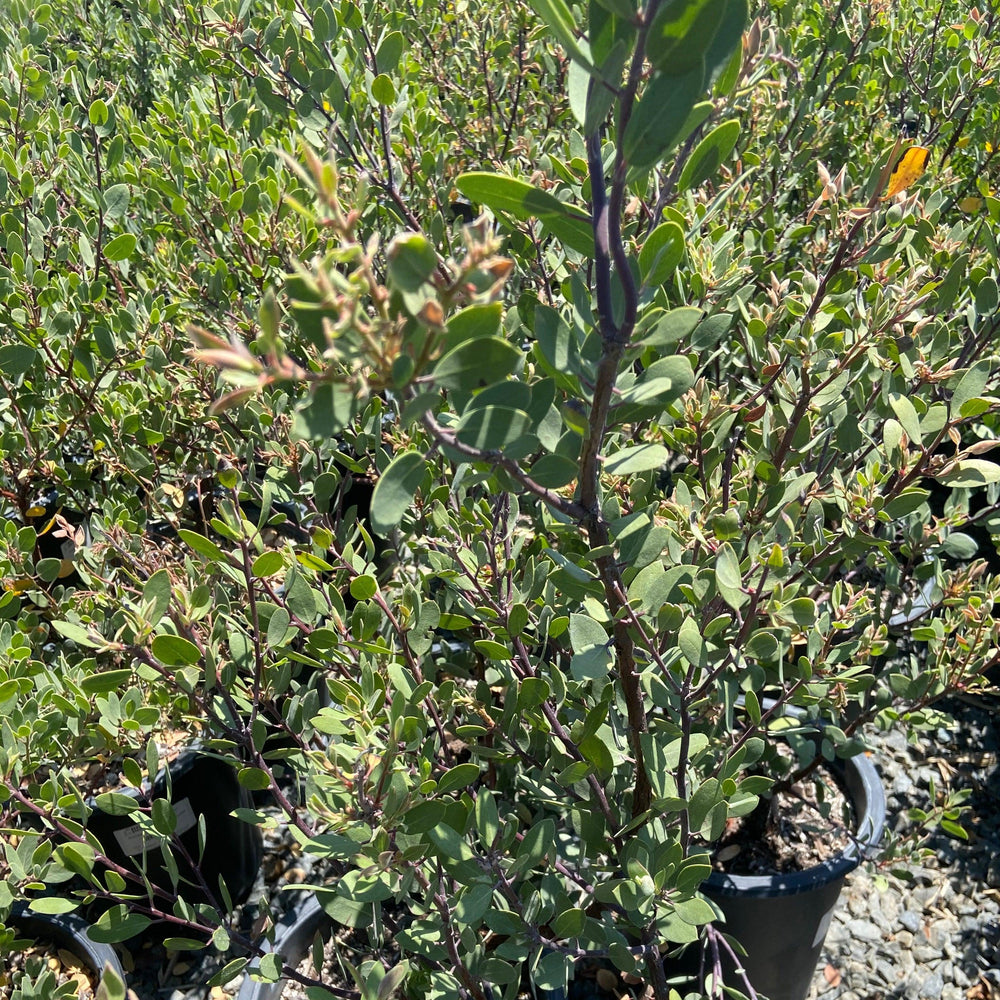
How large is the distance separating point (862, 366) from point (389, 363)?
1101 millimetres

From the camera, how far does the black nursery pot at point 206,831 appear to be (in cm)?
204

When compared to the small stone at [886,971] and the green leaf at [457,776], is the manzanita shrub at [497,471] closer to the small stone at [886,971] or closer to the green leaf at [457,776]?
the green leaf at [457,776]

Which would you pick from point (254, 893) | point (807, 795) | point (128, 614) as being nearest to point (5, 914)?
point (128, 614)

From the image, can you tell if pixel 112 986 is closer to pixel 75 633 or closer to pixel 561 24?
pixel 75 633

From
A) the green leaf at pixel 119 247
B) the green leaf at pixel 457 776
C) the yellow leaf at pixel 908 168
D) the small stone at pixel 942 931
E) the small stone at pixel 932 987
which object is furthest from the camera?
the small stone at pixel 942 931

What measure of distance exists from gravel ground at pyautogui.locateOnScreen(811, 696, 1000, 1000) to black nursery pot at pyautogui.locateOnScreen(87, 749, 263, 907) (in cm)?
151

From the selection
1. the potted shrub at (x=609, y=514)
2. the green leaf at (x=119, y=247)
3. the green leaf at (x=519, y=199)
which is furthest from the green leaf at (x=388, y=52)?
the green leaf at (x=519, y=199)

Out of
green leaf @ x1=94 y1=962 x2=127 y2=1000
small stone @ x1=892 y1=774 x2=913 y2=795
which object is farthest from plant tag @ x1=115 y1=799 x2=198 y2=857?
small stone @ x1=892 y1=774 x2=913 y2=795

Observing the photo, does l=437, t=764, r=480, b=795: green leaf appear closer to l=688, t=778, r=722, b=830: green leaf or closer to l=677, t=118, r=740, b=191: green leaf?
l=688, t=778, r=722, b=830: green leaf

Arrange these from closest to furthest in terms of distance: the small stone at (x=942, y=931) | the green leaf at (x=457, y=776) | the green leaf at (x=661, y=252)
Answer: the green leaf at (x=661, y=252)
the green leaf at (x=457, y=776)
the small stone at (x=942, y=931)

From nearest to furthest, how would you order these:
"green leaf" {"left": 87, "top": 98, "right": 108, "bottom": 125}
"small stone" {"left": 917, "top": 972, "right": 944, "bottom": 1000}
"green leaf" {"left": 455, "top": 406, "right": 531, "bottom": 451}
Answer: "green leaf" {"left": 455, "top": 406, "right": 531, "bottom": 451} < "green leaf" {"left": 87, "top": 98, "right": 108, "bottom": 125} < "small stone" {"left": 917, "top": 972, "right": 944, "bottom": 1000}

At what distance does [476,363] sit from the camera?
1.99ft

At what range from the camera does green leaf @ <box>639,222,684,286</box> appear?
0.77 meters

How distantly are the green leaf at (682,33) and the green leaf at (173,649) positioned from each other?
88 centimetres
